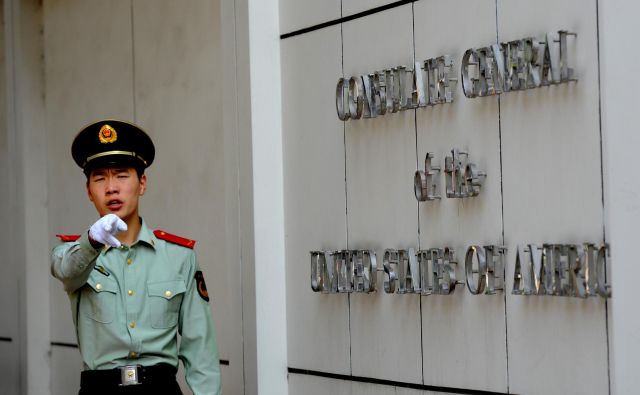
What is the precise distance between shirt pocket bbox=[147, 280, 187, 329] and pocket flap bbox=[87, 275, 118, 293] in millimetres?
139

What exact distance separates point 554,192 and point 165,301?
161 cm

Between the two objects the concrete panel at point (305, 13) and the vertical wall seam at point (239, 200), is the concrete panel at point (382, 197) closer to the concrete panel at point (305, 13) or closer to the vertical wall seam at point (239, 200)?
the concrete panel at point (305, 13)

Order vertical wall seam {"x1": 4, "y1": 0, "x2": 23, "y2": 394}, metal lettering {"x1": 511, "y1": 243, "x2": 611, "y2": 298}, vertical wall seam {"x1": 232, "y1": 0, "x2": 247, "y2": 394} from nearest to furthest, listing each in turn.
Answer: metal lettering {"x1": 511, "y1": 243, "x2": 611, "y2": 298}
vertical wall seam {"x1": 232, "y1": 0, "x2": 247, "y2": 394}
vertical wall seam {"x1": 4, "y1": 0, "x2": 23, "y2": 394}

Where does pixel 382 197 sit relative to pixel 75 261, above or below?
above

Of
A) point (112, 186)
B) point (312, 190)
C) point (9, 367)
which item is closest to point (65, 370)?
point (9, 367)

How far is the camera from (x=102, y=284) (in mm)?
5023

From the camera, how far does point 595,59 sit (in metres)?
4.52

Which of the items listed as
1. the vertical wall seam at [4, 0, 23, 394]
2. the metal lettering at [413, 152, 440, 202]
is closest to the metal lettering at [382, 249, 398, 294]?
the metal lettering at [413, 152, 440, 202]

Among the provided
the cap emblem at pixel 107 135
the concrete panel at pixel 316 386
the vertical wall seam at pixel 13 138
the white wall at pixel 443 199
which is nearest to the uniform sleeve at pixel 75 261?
the cap emblem at pixel 107 135

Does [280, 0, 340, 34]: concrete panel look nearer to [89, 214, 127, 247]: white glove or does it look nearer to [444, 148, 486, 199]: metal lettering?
[444, 148, 486, 199]: metal lettering

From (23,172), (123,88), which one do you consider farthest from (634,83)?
(23,172)

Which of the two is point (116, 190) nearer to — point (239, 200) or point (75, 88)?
point (239, 200)

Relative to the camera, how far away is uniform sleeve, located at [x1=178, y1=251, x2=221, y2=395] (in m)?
5.14

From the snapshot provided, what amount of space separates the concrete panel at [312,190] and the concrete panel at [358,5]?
0.11 meters
